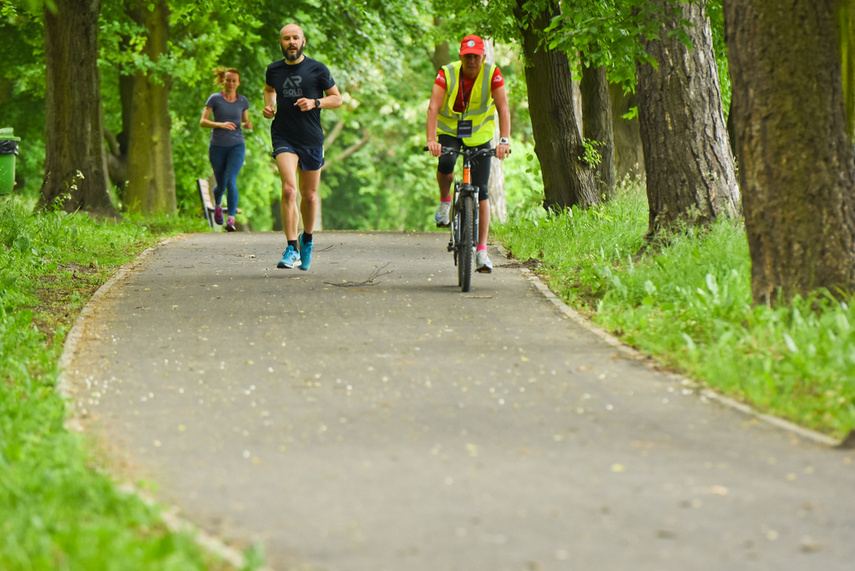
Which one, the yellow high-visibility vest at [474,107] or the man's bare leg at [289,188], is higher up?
the yellow high-visibility vest at [474,107]

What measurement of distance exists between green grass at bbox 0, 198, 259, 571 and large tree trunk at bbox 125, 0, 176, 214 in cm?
1341

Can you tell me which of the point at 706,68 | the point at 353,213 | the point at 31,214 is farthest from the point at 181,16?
the point at 353,213

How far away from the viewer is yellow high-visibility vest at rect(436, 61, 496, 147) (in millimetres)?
8828

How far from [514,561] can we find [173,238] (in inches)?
483

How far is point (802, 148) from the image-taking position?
617cm

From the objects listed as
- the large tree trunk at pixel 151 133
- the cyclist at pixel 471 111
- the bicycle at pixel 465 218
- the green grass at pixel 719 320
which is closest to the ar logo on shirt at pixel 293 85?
the cyclist at pixel 471 111

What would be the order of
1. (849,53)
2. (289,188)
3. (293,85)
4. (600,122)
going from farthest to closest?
1. (600,122)
2. (289,188)
3. (293,85)
4. (849,53)

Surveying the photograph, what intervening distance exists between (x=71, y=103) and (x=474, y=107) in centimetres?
878

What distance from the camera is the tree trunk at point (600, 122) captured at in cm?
1523

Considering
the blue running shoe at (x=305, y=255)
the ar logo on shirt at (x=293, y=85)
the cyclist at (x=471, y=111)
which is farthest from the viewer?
the blue running shoe at (x=305, y=255)

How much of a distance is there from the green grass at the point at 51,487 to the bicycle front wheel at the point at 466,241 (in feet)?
9.96

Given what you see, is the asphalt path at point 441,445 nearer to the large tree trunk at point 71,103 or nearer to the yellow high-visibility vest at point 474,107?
the yellow high-visibility vest at point 474,107

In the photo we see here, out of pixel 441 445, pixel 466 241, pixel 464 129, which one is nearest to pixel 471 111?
pixel 464 129

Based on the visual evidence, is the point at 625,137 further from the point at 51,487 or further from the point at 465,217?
the point at 51,487
